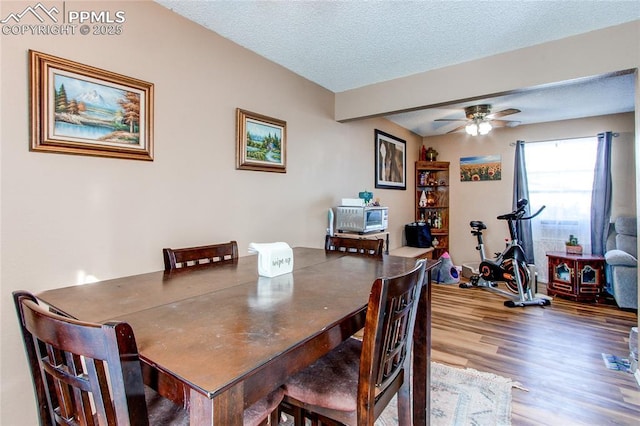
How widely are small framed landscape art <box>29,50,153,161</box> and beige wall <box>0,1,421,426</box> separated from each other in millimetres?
46

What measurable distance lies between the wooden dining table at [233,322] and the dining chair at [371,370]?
0.37ft

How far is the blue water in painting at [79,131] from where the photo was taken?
5.05 ft

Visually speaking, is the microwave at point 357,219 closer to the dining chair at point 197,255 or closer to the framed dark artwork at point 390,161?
the framed dark artwork at point 390,161

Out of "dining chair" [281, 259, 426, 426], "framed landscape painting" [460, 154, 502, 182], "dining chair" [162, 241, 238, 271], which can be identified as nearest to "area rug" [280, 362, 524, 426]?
"dining chair" [281, 259, 426, 426]

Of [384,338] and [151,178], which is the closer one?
[384,338]

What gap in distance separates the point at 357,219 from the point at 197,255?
1.74m

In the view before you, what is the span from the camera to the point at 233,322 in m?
1.00

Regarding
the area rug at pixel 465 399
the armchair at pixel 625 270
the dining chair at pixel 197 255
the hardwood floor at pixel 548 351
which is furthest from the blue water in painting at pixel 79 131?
the armchair at pixel 625 270

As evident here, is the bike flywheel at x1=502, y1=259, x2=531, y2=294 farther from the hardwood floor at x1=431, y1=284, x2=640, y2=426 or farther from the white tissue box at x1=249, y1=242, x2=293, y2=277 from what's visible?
Result: the white tissue box at x1=249, y1=242, x2=293, y2=277

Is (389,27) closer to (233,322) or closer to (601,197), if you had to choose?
(233,322)

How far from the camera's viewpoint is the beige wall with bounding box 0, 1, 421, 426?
56.7 inches

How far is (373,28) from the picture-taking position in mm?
2164

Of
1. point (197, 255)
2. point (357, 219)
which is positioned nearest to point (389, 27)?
point (357, 219)

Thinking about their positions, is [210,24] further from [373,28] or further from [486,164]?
[486,164]
